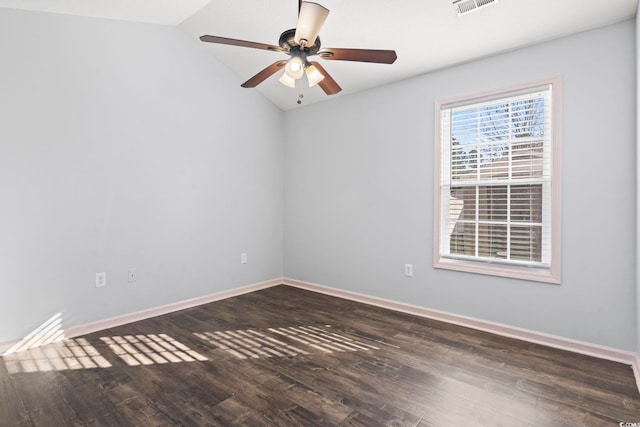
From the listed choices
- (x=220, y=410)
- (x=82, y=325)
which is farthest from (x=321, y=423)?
(x=82, y=325)

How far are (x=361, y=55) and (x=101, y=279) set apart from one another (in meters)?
2.90

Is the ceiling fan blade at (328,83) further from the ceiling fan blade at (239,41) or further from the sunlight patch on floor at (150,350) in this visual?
the sunlight patch on floor at (150,350)

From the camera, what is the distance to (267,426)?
171 cm

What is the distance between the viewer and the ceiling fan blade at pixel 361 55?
6.60 ft

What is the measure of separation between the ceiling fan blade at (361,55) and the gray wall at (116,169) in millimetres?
2141

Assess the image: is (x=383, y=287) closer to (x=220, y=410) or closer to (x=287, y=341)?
(x=287, y=341)

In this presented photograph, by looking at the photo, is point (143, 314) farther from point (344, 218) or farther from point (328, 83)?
point (328, 83)

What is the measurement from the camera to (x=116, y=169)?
3.13 m

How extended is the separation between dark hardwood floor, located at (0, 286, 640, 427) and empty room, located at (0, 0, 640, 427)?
2 centimetres

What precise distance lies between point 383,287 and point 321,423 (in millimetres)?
2170

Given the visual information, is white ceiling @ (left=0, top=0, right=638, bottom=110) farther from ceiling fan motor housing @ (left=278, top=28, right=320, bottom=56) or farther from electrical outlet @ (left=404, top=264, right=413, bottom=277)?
electrical outlet @ (left=404, top=264, right=413, bottom=277)

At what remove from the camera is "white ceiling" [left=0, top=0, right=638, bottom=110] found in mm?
2484

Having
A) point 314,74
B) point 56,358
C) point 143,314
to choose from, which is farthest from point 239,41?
point 143,314

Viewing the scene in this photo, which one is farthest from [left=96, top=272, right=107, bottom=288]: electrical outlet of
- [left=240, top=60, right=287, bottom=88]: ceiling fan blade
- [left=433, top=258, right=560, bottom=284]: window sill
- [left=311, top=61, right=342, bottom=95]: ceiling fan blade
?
[left=433, top=258, right=560, bottom=284]: window sill
